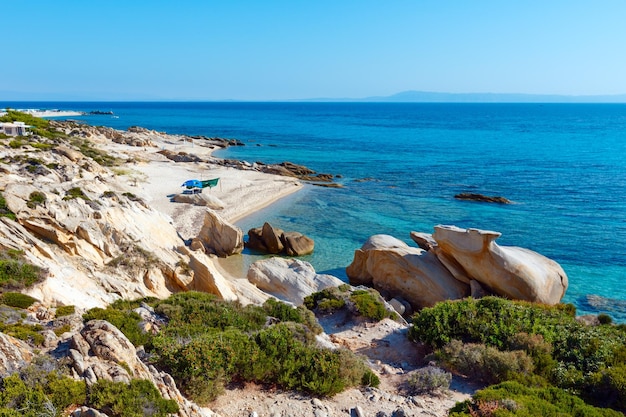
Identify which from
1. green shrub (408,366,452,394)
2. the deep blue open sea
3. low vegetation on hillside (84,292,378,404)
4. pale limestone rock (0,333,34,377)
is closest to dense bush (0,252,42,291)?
low vegetation on hillside (84,292,378,404)

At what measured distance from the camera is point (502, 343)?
13.1 m

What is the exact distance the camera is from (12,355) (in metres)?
8.34

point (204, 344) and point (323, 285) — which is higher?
point (204, 344)

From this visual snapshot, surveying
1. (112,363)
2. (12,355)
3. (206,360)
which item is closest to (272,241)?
(206,360)

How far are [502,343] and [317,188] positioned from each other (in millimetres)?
40145

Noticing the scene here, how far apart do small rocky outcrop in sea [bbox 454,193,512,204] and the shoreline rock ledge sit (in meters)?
22.4

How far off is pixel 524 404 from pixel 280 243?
75.8ft

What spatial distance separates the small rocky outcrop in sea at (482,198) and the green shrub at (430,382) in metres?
37.1

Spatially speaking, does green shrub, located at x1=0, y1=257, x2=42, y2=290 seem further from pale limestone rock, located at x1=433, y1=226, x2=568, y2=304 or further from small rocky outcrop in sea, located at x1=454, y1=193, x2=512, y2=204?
small rocky outcrop in sea, located at x1=454, y1=193, x2=512, y2=204

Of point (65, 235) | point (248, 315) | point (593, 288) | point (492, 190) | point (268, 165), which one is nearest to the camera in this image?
point (248, 315)

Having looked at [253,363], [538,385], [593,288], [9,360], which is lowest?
[593,288]

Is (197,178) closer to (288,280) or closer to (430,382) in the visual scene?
(288,280)

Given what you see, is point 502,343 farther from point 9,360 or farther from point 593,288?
point 593,288

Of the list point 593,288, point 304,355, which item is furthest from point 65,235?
point 593,288
